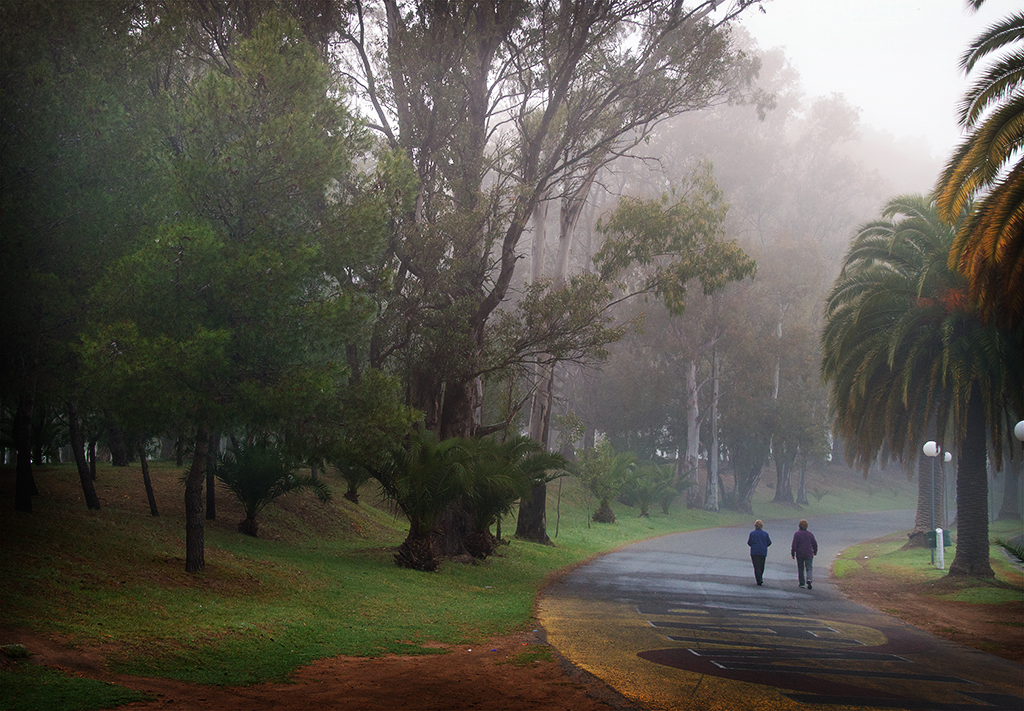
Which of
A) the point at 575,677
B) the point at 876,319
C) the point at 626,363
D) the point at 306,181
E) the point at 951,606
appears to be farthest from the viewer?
the point at 626,363

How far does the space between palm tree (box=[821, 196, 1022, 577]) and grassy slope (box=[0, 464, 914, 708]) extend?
881 centimetres

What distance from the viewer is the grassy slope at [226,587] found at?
8.19 meters

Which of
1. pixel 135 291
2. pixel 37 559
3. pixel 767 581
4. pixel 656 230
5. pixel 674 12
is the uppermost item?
pixel 674 12

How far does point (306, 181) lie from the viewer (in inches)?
477

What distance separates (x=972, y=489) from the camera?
1880 cm

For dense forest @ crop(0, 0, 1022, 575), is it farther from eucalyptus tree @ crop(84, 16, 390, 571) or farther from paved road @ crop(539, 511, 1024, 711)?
paved road @ crop(539, 511, 1024, 711)

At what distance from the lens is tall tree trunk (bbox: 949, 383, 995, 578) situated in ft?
58.6

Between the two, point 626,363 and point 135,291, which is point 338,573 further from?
point 626,363

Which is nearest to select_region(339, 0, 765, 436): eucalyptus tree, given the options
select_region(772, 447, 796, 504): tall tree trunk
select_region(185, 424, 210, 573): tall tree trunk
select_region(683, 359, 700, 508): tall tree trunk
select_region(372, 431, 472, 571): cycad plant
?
select_region(372, 431, 472, 571): cycad plant

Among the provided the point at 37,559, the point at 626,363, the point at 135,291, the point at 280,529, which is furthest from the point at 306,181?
the point at 626,363

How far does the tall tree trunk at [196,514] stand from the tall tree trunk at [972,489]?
15.3 metres

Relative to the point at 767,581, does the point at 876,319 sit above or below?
above

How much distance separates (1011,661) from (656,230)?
1231 centimetres

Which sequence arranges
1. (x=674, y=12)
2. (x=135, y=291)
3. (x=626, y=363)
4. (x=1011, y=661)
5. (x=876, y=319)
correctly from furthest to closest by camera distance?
(x=626, y=363), (x=876, y=319), (x=674, y=12), (x=135, y=291), (x=1011, y=661)
